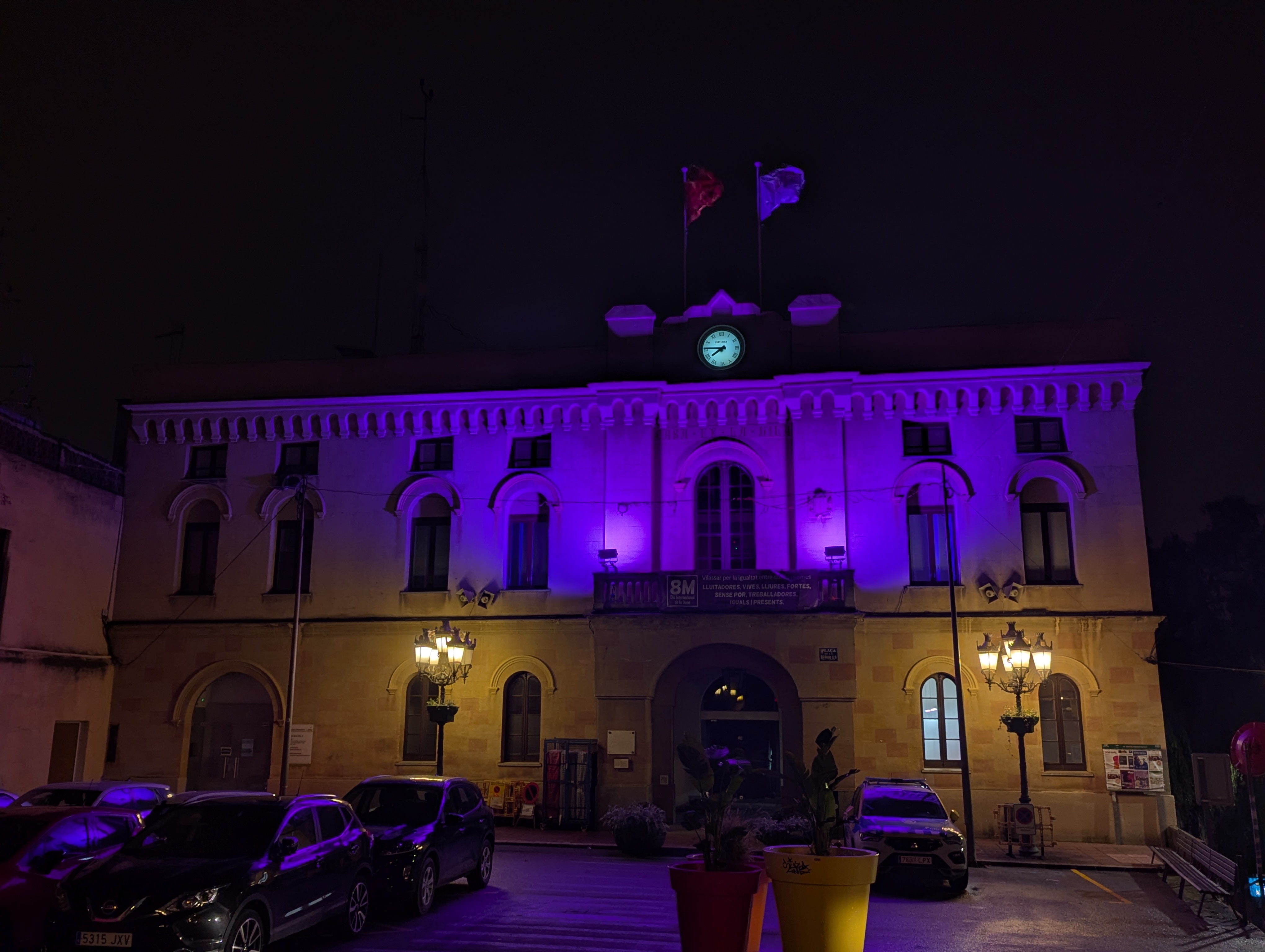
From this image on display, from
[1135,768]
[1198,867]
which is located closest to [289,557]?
A: [1135,768]

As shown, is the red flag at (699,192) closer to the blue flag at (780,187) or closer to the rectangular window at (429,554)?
the blue flag at (780,187)

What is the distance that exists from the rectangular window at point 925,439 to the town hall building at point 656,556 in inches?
3.1

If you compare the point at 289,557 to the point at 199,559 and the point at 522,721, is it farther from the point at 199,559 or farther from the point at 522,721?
the point at 522,721

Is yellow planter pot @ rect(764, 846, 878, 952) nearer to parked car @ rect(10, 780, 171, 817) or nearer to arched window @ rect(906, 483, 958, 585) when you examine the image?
parked car @ rect(10, 780, 171, 817)

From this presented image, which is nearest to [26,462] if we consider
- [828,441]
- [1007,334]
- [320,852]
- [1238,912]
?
[320,852]

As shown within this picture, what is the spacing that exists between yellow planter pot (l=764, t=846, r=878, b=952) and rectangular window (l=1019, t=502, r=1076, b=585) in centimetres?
1747

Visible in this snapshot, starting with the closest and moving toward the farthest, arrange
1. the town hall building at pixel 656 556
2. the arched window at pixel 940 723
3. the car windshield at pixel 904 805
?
1. the car windshield at pixel 904 805
2. the arched window at pixel 940 723
3. the town hall building at pixel 656 556

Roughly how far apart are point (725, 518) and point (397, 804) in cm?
1253

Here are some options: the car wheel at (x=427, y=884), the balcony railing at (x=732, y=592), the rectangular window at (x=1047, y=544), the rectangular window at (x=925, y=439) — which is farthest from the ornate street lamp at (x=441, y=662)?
the rectangular window at (x=1047, y=544)

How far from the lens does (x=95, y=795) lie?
51.5 feet

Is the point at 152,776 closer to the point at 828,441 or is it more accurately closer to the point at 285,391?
the point at 285,391

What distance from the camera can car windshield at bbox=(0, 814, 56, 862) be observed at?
38.1ft

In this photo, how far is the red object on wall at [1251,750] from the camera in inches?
573

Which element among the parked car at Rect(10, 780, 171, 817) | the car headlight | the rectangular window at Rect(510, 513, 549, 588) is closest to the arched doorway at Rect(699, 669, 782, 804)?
the rectangular window at Rect(510, 513, 549, 588)
